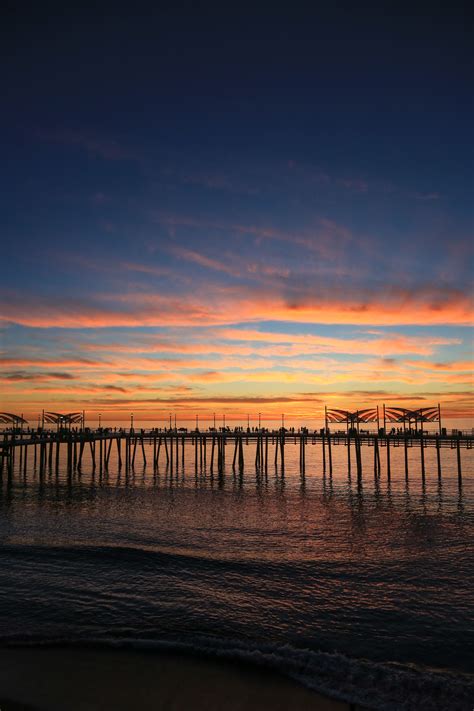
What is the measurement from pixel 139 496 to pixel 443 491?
29770mm

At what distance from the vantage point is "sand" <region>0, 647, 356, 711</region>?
443 inches

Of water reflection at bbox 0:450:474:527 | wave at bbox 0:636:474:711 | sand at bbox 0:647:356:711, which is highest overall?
sand at bbox 0:647:356:711

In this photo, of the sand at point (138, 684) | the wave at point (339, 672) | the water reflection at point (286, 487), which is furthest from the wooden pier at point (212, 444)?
the sand at point (138, 684)

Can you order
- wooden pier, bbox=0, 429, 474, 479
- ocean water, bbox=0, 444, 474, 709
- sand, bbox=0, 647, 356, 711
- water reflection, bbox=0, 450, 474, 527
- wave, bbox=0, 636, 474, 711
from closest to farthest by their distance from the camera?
1. sand, bbox=0, 647, 356, 711
2. wave, bbox=0, 636, 474, 711
3. ocean water, bbox=0, 444, 474, 709
4. water reflection, bbox=0, 450, 474, 527
5. wooden pier, bbox=0, 429, 474, 479

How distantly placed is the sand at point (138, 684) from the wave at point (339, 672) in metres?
0.34

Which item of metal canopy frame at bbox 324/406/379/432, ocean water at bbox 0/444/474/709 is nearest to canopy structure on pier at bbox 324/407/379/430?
metal canopy frame at bbox 324/406/379/432

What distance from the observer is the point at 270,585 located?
64.1 ft

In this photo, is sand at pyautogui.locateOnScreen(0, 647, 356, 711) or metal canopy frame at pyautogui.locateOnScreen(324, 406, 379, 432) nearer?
sand at pyautogui.locateOnScreen(0, 647, 356, 711)

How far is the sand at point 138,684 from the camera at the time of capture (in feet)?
36.9

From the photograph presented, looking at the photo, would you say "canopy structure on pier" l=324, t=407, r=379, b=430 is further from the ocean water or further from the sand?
the sand

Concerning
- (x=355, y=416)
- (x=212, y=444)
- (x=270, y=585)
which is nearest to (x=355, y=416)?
(x=355, y=416)

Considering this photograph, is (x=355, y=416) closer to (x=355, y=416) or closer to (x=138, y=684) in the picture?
(x=355, y=416)

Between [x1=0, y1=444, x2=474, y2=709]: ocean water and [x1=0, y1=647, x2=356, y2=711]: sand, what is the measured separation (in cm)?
62

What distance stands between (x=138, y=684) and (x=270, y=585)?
853 cm
